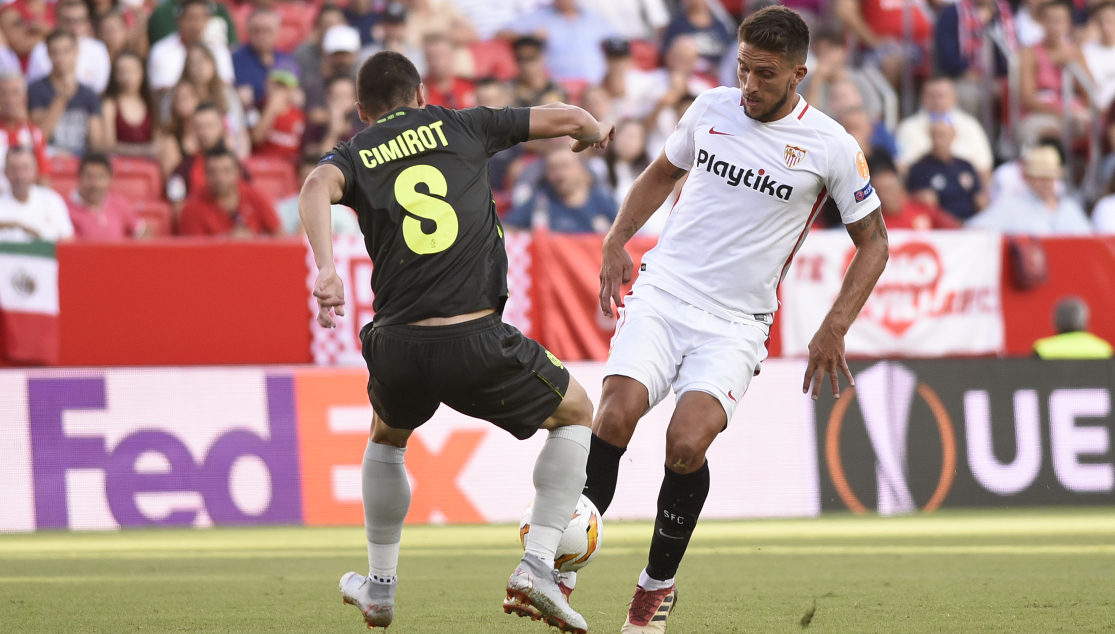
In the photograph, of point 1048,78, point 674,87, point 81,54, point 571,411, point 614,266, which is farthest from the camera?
point 1048,78

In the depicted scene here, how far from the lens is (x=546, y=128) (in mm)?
5180

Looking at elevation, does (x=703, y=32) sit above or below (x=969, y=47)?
above

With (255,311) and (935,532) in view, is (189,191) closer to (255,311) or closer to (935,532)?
(255,311)

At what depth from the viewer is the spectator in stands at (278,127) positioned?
1296cm

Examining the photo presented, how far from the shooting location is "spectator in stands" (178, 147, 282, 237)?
36.8 ft

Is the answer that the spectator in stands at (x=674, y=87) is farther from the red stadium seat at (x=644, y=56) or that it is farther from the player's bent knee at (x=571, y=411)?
the player's bent knee at (x=571, y=411)

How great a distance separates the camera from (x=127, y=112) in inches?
490

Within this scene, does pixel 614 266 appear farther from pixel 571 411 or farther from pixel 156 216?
pixel 156 216

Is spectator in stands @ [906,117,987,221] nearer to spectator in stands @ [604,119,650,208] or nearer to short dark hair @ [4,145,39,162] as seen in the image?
spectator in stands @ [604,119,650,208]

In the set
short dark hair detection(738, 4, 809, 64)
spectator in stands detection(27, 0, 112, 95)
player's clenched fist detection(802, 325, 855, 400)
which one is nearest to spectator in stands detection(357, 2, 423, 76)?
spectator in stands detection(27, 0, 112, 95)

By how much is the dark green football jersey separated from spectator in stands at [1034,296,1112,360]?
6984 millimetres

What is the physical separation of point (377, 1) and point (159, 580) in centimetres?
943

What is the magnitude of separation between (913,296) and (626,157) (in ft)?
10.3

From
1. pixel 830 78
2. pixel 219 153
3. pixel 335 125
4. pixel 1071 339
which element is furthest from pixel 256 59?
pixel 1071 339
